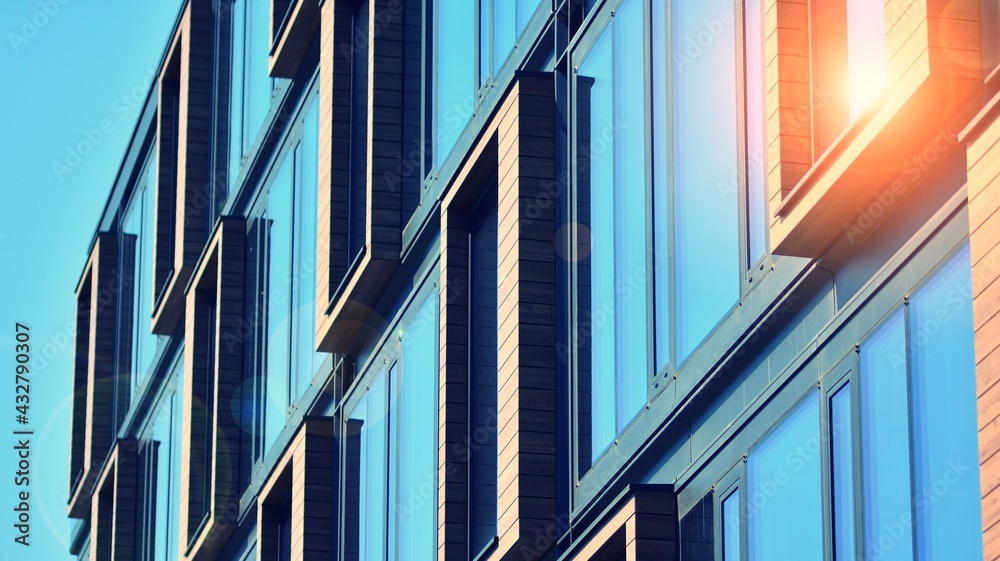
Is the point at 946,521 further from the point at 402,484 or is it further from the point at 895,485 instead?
the point at 402,484

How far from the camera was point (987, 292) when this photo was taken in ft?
31.4

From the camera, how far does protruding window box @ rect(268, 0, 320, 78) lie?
27.9m

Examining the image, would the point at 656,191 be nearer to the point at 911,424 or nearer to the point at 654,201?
the point at 654,201

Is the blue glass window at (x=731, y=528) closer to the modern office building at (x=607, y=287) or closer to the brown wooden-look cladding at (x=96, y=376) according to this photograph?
the modern office building at (x=607, y=287)

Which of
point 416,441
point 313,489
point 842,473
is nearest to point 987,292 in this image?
point 842,473

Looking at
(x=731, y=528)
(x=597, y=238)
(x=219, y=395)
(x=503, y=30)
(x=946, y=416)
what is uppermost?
(x=219, y=395)

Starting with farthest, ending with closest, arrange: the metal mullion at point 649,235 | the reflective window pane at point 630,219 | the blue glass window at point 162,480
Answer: the blue glass window at point 162,480
the reflective window pane at point 630,219
the metal mullion at point 649,235

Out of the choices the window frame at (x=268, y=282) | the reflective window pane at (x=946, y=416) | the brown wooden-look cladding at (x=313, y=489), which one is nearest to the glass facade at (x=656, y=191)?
the reflective window pane at (x=946, y=416)

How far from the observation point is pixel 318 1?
27.5m

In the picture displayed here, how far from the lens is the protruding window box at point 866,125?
33.9 ft

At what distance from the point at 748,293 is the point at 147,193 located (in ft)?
104

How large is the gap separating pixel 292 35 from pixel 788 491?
694 inches

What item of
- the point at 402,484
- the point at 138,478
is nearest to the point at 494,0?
the point at 402,484

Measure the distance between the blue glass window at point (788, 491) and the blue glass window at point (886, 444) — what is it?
68cm
